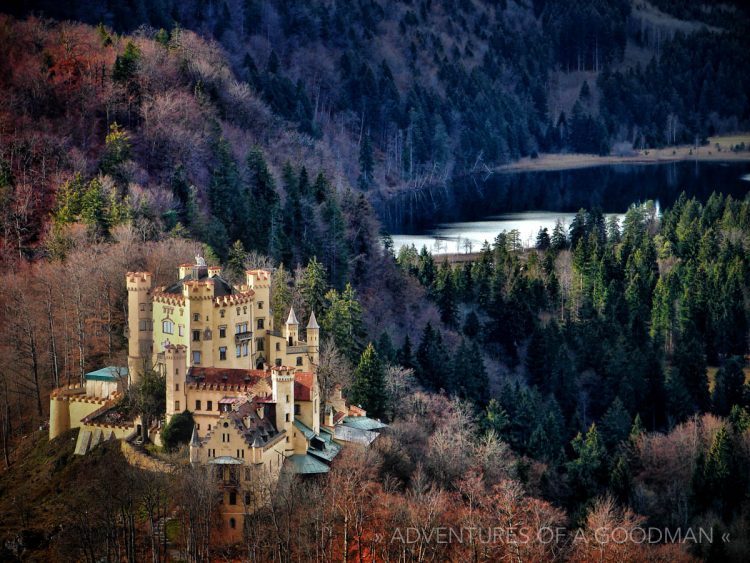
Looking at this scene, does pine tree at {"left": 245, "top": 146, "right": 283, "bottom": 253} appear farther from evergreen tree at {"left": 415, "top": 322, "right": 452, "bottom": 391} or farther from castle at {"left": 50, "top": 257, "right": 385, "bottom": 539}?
castle at {"left": 50, "top": 257, "right": 385, "bottom": 539}

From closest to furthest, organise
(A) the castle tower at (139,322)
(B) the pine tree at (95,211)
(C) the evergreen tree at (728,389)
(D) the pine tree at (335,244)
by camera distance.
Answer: (A) the castle tower at (139,322), (B) the pine tree at (95,211), (C) the evergreen tree at (728,389), (D) the pine tree at (335,244)

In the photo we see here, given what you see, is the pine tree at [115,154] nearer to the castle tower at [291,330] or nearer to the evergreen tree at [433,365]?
the evergreen tree at [433,365]

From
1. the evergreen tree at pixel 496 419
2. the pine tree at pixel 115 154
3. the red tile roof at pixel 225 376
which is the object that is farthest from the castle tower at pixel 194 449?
the pine tree at pixel 115 154

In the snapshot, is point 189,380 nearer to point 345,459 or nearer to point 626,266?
point 345,459

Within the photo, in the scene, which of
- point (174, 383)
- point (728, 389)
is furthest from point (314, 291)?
point (728, 389)

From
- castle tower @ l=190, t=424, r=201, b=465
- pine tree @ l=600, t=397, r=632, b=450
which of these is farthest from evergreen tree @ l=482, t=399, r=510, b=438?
castle tower @ l=190, t=424, r=201, b=465

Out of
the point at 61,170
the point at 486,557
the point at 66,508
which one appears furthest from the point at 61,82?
the point at 486,557
